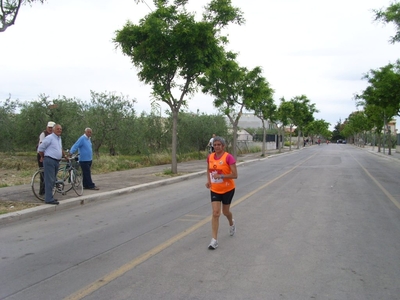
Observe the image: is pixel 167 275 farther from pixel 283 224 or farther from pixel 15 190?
pixel 15 190

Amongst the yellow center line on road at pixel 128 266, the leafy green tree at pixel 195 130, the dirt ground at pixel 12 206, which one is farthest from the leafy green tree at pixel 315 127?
the yellow center line on road at pixel 128 266

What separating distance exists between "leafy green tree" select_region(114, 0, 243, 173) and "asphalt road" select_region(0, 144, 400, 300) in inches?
287

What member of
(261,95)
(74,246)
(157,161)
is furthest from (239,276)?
(261,95)

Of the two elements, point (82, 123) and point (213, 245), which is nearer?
point (213, 245)

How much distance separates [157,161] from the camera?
72.9 feet

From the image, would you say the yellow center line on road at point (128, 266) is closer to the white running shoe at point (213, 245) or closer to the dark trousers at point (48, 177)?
Answer: the white running shoe at point (213, 245)

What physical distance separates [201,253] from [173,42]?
11.0 metres

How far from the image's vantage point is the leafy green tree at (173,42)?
1470cm

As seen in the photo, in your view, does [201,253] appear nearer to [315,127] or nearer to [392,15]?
[392,15]

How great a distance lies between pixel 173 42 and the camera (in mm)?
14953

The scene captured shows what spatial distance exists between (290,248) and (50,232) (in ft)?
13.3

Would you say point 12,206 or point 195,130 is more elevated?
point 195,130

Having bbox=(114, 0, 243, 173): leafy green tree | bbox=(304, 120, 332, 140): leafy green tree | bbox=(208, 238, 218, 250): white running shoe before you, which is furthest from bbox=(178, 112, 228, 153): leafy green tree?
bbox=(304, 120, 332, 140): leafy green tree

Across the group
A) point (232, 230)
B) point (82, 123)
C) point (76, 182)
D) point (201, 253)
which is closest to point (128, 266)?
point (201, 253)
